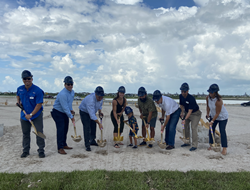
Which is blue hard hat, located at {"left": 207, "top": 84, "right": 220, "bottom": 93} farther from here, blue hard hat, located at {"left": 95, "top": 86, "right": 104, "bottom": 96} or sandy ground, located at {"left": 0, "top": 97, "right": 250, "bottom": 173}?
blue hard hat, located at {"left": 95, "top": 86, "right": 104, "bottom": 96}

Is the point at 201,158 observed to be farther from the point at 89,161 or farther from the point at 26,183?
the point at 26,183

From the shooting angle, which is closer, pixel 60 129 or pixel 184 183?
pixel 184 183

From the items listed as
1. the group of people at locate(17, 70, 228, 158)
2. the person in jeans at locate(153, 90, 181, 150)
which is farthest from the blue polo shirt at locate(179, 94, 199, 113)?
the person in jeans at locate(153, 90, 181, 150)

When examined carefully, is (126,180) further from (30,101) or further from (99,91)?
(30,101)

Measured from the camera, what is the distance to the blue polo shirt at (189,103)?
649 cm

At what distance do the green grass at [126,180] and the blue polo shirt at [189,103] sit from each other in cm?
250

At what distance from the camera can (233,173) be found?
4.41 metres

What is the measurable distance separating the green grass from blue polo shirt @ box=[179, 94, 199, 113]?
2501mm

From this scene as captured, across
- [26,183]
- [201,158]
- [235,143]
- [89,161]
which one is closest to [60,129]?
Result: [89,161]

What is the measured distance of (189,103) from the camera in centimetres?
653

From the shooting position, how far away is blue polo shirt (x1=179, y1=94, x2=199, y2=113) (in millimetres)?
6492

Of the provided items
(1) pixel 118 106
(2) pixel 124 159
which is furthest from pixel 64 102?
(2) pixel 124 159

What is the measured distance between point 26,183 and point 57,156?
1880 mm

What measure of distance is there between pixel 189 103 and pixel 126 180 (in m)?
3.56
